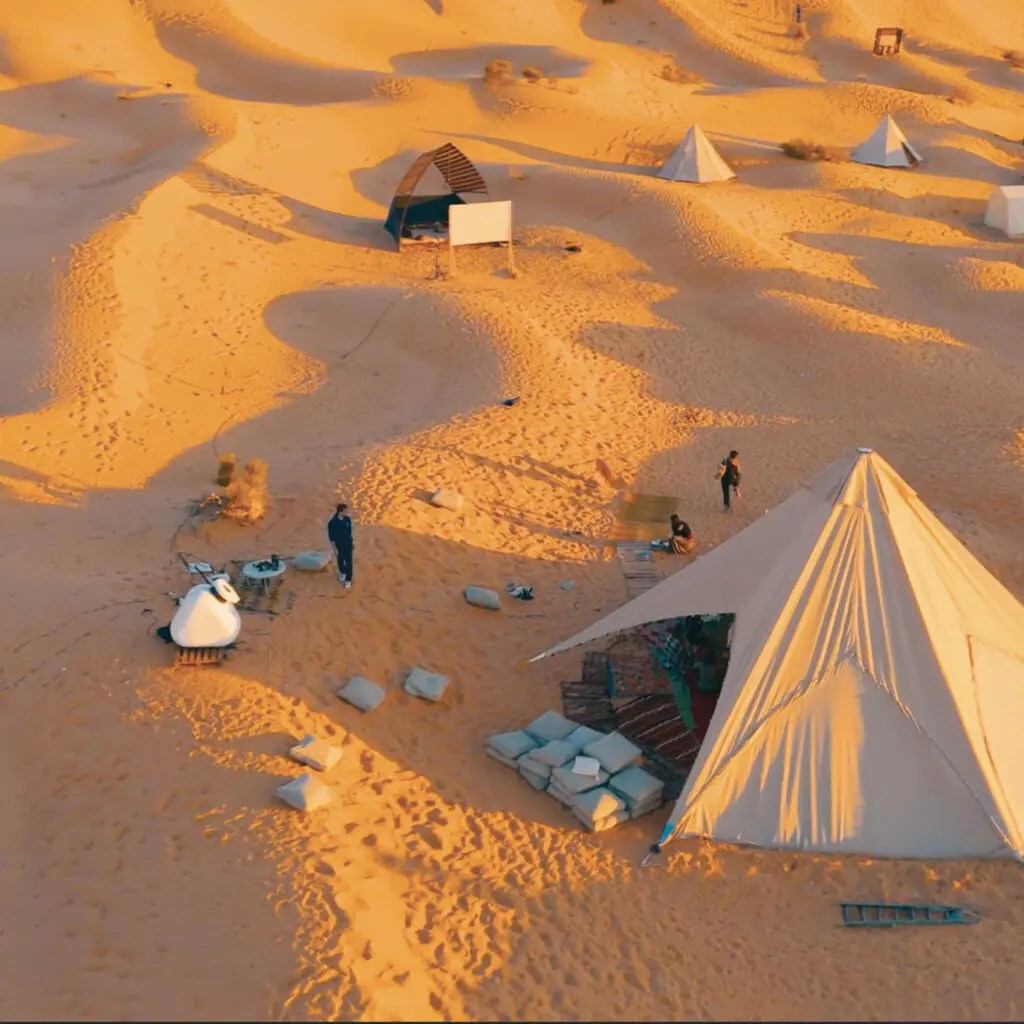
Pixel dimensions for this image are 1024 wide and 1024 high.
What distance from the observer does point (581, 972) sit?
7117mm

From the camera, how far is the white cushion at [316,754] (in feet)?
27.9

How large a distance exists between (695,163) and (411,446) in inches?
668

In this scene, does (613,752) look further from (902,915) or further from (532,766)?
(902,915)

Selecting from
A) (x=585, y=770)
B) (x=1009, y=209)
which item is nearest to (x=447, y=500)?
(x=585, y=770)

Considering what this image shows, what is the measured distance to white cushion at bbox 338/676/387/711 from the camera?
945 centimetres

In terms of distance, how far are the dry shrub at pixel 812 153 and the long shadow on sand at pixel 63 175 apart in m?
15.9

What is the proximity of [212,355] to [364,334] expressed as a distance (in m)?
2.76

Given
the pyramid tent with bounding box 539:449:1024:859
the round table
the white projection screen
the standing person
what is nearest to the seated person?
the standing person

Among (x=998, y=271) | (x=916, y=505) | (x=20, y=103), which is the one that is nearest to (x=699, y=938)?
(x=916, y=505)

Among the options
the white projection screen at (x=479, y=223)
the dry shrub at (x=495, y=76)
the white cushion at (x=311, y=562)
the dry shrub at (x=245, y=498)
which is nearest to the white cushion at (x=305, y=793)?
the white cushion at (x=311, y=562)

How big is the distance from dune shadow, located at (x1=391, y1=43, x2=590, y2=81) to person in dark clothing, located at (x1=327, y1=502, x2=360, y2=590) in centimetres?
2697

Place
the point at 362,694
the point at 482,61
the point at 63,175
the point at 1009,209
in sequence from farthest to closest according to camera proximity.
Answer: the point at 482,61
the point at 63,175
the point at 1009,209
the point at 362,694

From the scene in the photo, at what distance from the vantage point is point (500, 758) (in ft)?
Answer: 29.8

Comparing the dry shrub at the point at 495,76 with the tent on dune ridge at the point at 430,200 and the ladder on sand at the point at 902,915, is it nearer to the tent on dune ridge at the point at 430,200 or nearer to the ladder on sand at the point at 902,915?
the tent on dune ridge at the point at 430,200
